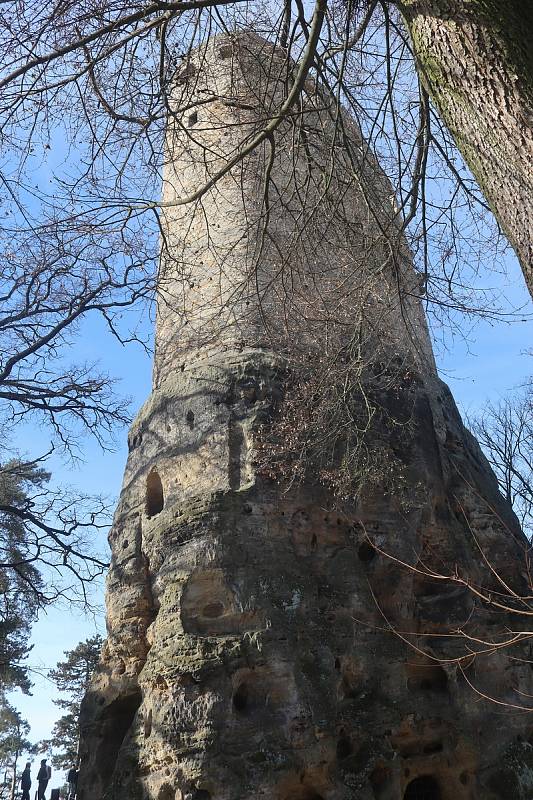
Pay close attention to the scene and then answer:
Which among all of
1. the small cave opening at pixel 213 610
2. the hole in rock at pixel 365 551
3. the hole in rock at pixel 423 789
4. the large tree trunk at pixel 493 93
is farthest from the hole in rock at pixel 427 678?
the large tree trunk at pixel 493 93

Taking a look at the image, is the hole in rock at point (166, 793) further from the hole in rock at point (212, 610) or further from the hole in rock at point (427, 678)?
the hole in rock at point (427, 678)

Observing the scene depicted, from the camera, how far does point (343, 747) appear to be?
25.4ft

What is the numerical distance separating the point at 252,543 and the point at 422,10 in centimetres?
593

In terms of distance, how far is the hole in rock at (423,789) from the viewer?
26.8ft

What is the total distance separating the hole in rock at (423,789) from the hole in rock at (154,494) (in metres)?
4.18

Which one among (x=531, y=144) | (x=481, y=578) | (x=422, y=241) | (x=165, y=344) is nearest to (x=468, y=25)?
(x=531, y=144)

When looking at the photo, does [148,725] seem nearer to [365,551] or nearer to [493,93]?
[365,551]

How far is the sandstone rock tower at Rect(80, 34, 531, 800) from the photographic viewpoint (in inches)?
288

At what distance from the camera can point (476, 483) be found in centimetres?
1011

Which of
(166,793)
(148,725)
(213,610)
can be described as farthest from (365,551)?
(166,793)

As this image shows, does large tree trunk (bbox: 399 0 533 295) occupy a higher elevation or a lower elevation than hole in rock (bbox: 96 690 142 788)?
higher

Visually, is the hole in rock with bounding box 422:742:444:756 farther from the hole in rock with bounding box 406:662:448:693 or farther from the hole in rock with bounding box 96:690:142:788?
the hole in rock with bounding box 96:690:142:788

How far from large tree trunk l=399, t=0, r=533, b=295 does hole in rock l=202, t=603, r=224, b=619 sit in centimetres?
589

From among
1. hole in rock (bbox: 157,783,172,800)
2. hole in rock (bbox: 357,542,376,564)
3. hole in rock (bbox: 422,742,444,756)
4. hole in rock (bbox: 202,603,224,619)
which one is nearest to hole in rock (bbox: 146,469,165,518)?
hole in rock (bbox: 202,603,224,619)
